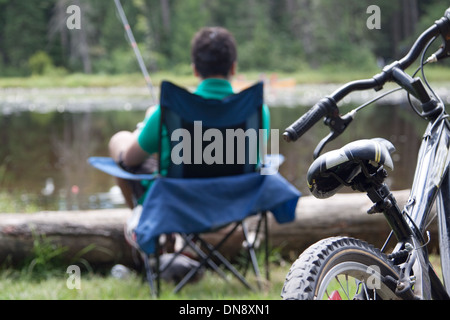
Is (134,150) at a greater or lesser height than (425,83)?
lesser

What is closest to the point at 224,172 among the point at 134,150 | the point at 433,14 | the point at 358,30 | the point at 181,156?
the point at 181,156

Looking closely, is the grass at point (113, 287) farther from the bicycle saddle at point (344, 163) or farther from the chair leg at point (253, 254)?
the bicycle saddle at point (344, 163)

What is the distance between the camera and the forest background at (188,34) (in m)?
37.9

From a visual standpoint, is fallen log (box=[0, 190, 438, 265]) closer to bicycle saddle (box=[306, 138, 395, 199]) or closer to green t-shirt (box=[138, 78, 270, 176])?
green t-shirt (box=[138, 78, 270, 176])

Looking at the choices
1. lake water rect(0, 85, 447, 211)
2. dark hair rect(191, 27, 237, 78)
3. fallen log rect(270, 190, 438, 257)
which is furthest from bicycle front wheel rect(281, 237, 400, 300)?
lake water rect(0, 85, 447, 211)

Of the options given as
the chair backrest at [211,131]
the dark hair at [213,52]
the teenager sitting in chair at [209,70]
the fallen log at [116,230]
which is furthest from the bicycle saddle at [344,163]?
the fallen log at [116,230]

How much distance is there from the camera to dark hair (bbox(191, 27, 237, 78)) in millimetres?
2973

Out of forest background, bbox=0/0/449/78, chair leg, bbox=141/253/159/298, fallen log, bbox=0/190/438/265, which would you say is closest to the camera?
chair leg, bbox=141/253/159/298

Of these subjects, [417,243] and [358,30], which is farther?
[358,30]

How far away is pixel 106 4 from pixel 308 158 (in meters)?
37.8

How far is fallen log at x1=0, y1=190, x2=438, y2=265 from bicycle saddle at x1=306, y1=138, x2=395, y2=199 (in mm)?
2040

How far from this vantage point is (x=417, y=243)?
1535mm
